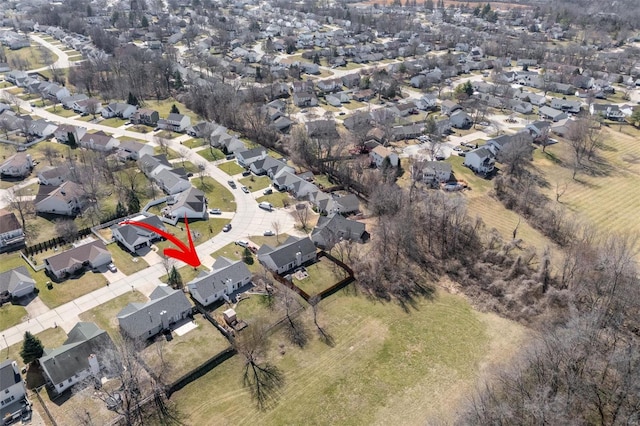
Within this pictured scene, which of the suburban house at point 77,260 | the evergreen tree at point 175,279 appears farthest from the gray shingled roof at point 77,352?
the suburban house at point 77,260

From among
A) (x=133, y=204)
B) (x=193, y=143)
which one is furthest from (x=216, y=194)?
(x=193, y=143)

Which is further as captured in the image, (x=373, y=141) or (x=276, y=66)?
(x=276, y=66)

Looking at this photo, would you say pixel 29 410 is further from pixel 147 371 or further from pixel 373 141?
pixel 373 141

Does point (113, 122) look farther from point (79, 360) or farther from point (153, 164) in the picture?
point (79, 360)

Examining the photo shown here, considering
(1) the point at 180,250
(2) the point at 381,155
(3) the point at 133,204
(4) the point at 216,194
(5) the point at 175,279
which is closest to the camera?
(5) the point at 175,279

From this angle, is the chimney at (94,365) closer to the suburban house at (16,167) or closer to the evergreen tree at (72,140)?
the suburban house at (16,167)

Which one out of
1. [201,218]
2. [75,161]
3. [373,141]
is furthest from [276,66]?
[201,218]
